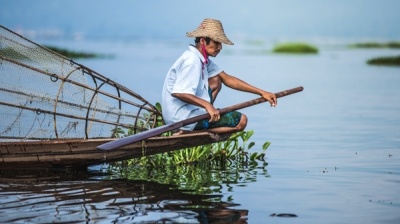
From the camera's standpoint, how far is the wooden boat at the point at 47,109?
384 inches

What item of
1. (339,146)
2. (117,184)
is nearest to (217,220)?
(117,184)

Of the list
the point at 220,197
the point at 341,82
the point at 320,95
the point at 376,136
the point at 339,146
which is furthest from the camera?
the point at 341,82

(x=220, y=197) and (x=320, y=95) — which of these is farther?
(x=320, y=95)

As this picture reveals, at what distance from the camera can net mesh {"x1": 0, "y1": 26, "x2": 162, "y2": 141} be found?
9.94 metres

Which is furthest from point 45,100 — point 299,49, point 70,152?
point 299,49

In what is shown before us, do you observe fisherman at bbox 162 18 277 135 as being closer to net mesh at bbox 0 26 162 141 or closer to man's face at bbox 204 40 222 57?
man's face at bbox 204 40 222 57

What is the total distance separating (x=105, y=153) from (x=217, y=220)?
240 cm

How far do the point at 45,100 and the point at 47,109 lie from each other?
0.11 m

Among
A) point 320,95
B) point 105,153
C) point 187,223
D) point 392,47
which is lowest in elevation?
point 187,223

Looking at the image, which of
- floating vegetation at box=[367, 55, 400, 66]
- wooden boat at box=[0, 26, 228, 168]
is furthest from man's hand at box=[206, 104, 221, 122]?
floating vegetation at box=[367, 55, 400, 66]

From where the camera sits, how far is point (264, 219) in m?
7.77

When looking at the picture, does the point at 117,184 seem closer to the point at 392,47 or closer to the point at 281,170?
the point at 281,170

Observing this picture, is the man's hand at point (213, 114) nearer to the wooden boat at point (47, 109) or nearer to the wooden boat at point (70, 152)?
the wooden boat at point (70, 152)

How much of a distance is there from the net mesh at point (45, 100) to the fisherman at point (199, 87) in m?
0.75
